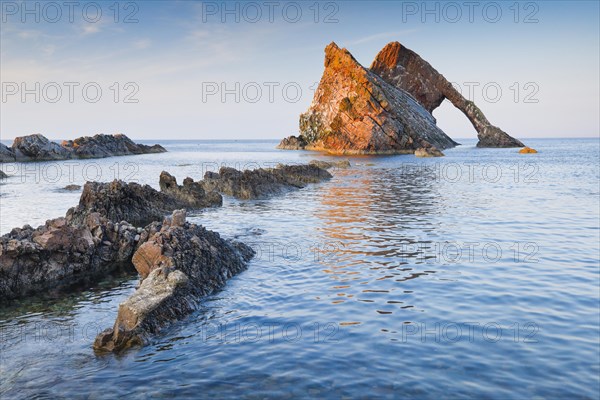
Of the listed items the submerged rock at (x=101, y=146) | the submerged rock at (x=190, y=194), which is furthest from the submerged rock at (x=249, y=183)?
the submerged rock at (x=101, y=146)

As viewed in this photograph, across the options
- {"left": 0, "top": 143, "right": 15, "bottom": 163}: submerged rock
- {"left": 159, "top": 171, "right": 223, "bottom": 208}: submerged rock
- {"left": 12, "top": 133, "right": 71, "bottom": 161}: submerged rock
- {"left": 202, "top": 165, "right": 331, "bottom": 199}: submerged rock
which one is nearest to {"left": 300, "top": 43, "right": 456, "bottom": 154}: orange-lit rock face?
{"left": 12, "top": 133, "right": 71, "bottom": 161}: submerged rock

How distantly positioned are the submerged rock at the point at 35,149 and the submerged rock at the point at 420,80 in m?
79.1

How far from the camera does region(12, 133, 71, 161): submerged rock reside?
251ft

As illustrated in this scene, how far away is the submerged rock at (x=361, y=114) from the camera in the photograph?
308ft

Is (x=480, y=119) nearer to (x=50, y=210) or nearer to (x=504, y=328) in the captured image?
(x=50, y=210)

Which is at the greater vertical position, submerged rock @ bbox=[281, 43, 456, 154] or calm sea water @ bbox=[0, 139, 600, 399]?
submerged rock @ bbox=[281, 43, 456, 154]

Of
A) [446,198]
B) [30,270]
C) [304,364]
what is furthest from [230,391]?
[446,198]

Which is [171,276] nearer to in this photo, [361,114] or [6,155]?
[6,155]

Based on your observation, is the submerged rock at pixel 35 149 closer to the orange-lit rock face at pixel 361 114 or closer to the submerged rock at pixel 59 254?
the orange-lit rock face at pixel 361 114

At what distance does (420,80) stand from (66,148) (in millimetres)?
82958

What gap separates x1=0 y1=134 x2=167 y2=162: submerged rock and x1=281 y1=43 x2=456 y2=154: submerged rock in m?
43.4

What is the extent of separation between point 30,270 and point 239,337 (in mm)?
6491

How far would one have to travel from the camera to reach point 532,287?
37.8 ft

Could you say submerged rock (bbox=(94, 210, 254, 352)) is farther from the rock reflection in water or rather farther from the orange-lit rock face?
the orange-lit rock face
